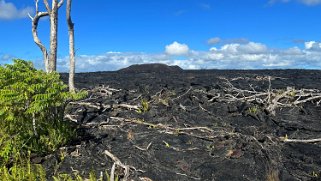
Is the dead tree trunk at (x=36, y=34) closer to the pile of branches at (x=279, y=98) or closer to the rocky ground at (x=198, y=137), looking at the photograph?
the rocky ground at (x=198, y=137)

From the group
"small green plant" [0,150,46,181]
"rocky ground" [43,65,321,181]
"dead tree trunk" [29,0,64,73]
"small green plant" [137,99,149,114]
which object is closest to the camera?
"small green plant" [0,150,46,181]

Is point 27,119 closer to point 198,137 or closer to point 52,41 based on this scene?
Result: point 198,137

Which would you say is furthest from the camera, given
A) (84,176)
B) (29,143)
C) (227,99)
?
(227,99)

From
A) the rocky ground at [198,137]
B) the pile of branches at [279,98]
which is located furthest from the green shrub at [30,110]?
the pile of branches at [279,98]

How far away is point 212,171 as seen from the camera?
21.7 feet

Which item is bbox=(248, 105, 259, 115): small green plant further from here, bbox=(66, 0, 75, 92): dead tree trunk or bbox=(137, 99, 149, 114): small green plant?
bbox=(66, 0, 75, 92): dead tree trunk

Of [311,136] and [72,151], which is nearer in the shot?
[72,151]

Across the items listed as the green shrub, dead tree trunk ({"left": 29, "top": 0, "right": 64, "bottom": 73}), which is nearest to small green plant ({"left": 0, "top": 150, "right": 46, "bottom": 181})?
the green shrub

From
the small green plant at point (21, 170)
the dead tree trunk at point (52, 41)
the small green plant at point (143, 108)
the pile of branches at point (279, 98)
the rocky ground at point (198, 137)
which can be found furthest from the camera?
the dead tree trunk at point (52, 41)

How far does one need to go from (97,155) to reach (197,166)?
5.42 ft

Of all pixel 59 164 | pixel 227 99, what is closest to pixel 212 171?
pixel 59 164

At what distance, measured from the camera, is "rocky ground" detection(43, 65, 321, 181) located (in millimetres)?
6766

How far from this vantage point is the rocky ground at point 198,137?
677 centimetres

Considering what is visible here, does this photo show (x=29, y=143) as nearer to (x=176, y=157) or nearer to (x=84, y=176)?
(x=84, y=176)
